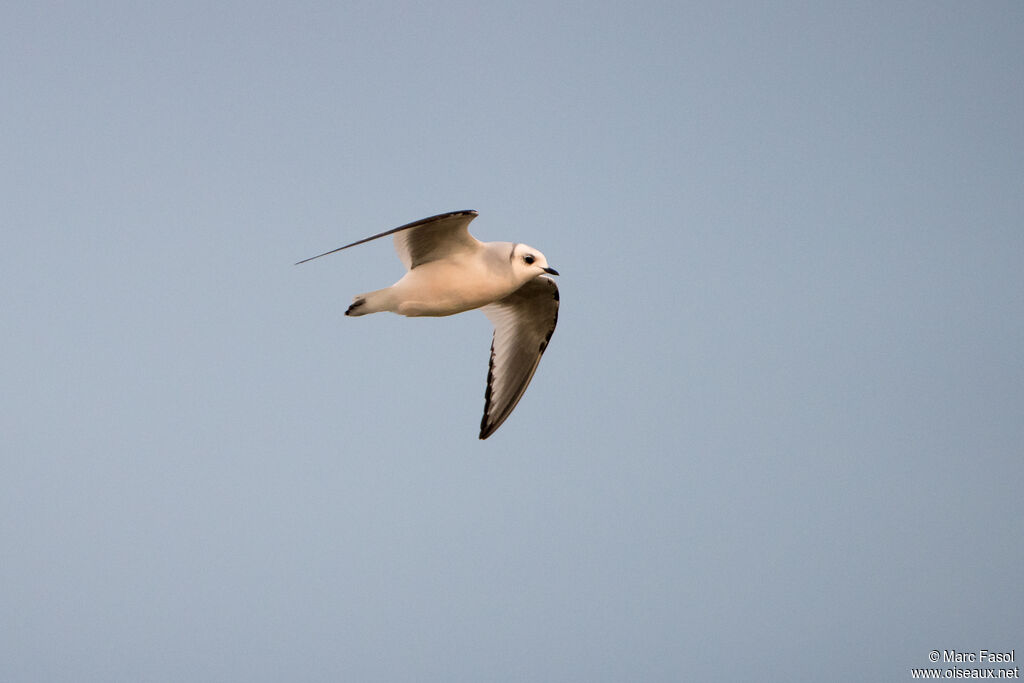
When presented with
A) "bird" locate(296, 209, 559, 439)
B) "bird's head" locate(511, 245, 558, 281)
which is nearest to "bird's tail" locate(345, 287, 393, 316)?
"bird" locate(296, 209, 559, 439)

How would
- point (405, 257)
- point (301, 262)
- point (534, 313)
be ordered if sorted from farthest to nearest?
point (534, 313), point (405, 257), point (301, 262)

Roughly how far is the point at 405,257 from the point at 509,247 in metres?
0.83

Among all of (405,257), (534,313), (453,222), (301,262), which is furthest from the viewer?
(534,313)

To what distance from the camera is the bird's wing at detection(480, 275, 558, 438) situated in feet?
30.1

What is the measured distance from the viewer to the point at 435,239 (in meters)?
7.37

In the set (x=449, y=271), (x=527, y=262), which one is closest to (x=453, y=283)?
(x=449, y=271)

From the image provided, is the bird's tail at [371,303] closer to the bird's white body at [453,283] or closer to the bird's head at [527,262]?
the bird's white body at [453,283]

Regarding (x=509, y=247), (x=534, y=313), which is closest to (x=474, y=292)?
(x=509, y=247)

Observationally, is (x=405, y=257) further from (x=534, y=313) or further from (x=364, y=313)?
(x=534, y=313)

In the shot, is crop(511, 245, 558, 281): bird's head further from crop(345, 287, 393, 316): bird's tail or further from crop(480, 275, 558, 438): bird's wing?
crop(480, 275, 558, 438): bird's wing

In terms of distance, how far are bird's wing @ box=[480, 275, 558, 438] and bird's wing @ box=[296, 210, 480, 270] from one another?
1680mm

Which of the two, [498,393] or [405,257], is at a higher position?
[405,257]

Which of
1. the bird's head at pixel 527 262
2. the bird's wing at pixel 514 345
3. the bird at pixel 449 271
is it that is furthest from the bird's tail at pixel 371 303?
the bird's wing at pixel 514 345

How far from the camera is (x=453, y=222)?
23.5 feet
